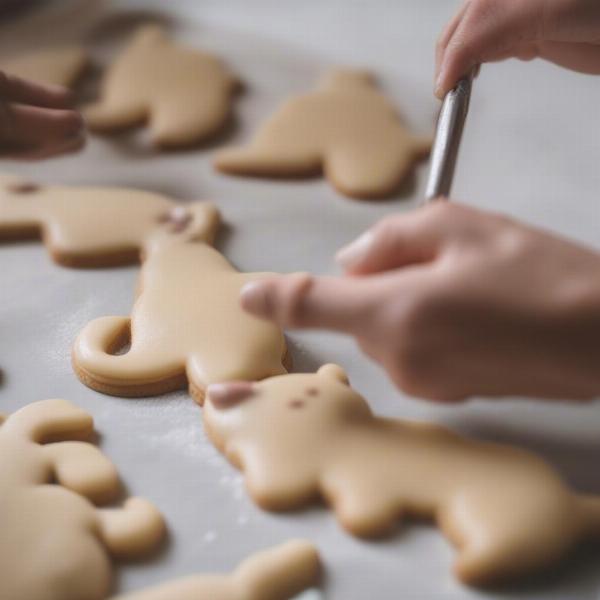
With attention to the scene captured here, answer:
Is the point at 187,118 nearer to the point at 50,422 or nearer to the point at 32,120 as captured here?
the point at 32,120

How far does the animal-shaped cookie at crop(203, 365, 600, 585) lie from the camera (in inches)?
24.1

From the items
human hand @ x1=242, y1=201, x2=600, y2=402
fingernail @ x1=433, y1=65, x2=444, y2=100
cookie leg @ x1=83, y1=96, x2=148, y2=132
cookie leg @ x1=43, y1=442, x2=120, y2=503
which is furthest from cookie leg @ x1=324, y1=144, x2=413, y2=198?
cookie leg @ x1=43, y1=442, x2=120, y2=503

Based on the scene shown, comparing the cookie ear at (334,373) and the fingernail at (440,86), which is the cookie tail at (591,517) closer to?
the cookie ear at (334,373)

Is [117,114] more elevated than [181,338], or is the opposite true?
[117,114]

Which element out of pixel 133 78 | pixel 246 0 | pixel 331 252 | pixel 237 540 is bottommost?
pixel 237 540

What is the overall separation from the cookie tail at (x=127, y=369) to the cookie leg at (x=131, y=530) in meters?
0.14

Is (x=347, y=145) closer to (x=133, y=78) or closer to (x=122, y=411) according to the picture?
(x=133, y=78)

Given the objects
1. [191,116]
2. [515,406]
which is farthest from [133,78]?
[515,406]

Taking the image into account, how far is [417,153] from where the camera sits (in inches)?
42.9

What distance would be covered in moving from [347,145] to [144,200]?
0.86 feet

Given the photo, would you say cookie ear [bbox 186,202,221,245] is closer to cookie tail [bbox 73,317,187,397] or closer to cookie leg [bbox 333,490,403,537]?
cookie tail [bbox 73,317,187,397]

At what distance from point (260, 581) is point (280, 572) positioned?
2 cm

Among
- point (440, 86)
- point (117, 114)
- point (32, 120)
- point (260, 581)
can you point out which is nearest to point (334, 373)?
point (260, 581)

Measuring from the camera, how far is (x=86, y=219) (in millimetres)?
957
